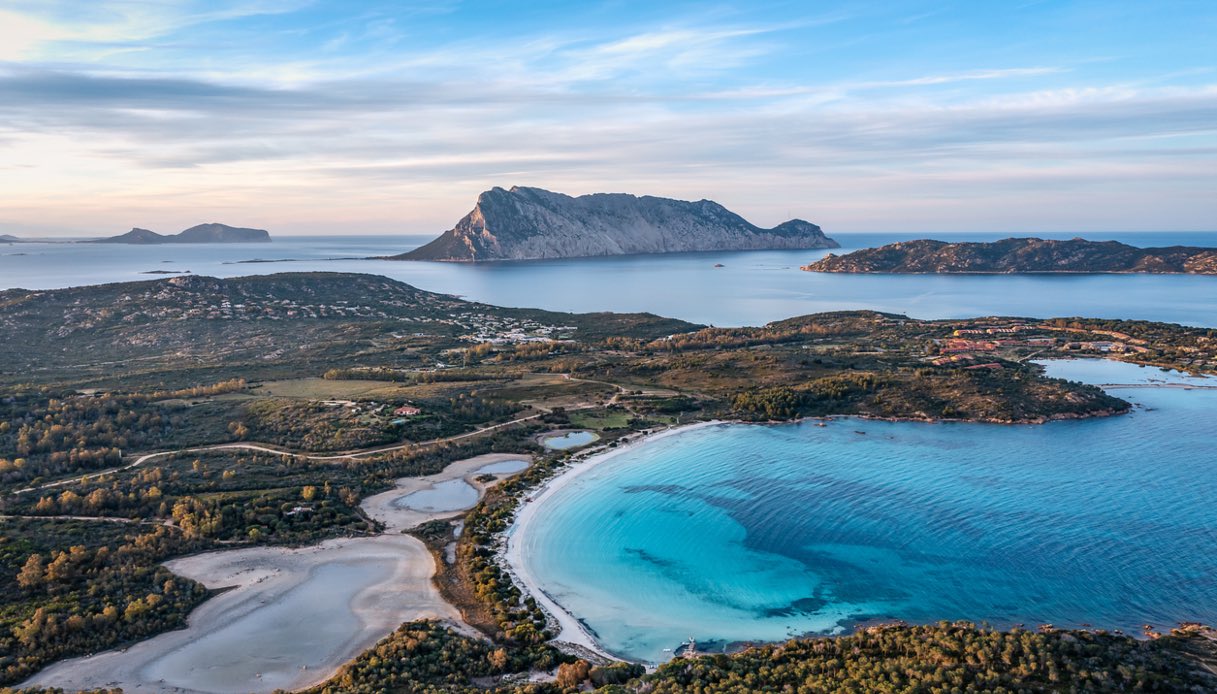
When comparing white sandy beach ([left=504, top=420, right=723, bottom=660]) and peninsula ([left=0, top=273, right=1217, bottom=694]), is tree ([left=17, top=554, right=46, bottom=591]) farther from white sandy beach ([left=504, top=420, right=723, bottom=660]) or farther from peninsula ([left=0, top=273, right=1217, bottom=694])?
white sandy beach ([left=504, top=420, right=723, bottom=660])

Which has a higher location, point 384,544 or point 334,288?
point 334,288

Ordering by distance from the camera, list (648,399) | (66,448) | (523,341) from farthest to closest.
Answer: (523,341), (648,399), (66,448)

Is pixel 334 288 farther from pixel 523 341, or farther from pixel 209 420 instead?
pixel 209 420

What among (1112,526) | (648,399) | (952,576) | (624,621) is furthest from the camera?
(648,399)

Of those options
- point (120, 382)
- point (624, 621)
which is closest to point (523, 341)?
point (120, 382)

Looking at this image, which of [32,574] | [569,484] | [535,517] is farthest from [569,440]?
[32,574]

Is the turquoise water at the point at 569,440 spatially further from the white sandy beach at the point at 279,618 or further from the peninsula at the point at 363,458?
the white sandy beach at the point at 279,618

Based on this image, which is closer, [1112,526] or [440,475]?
[1112,526]
